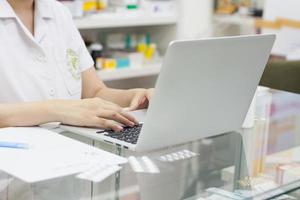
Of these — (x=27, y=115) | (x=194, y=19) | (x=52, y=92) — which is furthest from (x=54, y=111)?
(x=194, y=19)

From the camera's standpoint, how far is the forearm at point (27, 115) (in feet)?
3.93

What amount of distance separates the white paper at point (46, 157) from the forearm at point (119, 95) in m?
0.42

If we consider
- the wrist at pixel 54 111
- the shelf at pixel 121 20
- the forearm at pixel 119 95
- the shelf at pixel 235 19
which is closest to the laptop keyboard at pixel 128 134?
the wrist at pixel 54 111

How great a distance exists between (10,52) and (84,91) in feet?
1.04

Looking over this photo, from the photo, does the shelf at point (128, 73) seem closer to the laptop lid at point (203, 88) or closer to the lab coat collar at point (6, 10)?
the lab coat collar at point (6, 10)

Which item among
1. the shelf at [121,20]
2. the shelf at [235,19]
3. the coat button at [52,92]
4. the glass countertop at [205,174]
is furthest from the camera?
the shelf at [235,19]

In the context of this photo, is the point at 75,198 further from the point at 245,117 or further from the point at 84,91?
the point at 84,91

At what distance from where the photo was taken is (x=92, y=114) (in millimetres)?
1198

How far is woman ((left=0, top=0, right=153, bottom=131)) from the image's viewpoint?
120cm

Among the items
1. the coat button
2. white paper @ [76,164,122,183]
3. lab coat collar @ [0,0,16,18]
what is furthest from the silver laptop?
lab coat collar @ [0,0,16,18]

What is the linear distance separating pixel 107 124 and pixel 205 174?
254mm

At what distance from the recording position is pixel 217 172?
1050mm

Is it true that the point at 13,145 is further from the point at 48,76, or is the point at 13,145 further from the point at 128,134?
the point at 48,76

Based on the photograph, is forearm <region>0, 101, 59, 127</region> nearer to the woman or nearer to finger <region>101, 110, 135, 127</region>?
the woman
